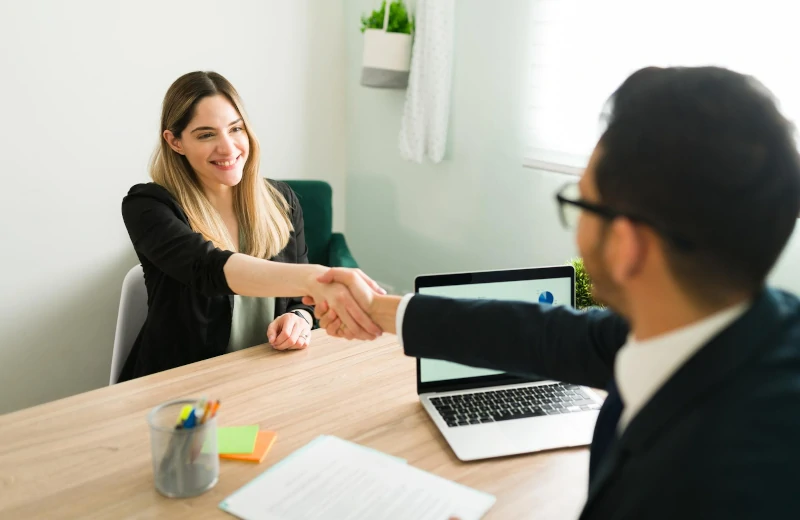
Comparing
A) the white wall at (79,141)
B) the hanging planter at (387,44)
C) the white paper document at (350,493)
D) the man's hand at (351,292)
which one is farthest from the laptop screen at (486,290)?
the white wall at (79,141)

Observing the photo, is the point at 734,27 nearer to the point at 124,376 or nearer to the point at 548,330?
the point at 548,330

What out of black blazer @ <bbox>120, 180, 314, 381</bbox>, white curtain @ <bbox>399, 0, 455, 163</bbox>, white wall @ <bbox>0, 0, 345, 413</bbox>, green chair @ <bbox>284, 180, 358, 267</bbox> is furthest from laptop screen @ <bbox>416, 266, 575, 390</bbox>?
white wall @ <bbox>0, 0, 345, 413</bbox>

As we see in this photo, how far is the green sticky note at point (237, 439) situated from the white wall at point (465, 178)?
1.59 m

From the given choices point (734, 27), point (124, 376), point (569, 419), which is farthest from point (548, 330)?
point (734, 27)

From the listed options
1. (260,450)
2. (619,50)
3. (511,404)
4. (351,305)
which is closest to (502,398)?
(511,404)

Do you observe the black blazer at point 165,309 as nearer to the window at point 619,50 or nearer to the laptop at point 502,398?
→ the laptop at point 502,398

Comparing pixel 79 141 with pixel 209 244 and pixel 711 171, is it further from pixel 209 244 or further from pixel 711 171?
pixel 711 171

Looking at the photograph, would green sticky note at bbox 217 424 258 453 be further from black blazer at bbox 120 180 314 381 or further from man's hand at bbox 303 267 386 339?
black blazer at bbox 120 180 314 381

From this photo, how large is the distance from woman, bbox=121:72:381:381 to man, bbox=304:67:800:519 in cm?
91

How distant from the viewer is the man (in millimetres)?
644

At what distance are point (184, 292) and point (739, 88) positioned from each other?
4.89 feet

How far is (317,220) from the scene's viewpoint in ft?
9.02

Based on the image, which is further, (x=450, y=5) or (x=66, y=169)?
(x=450, y=5)

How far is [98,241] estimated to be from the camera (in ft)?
8.77
